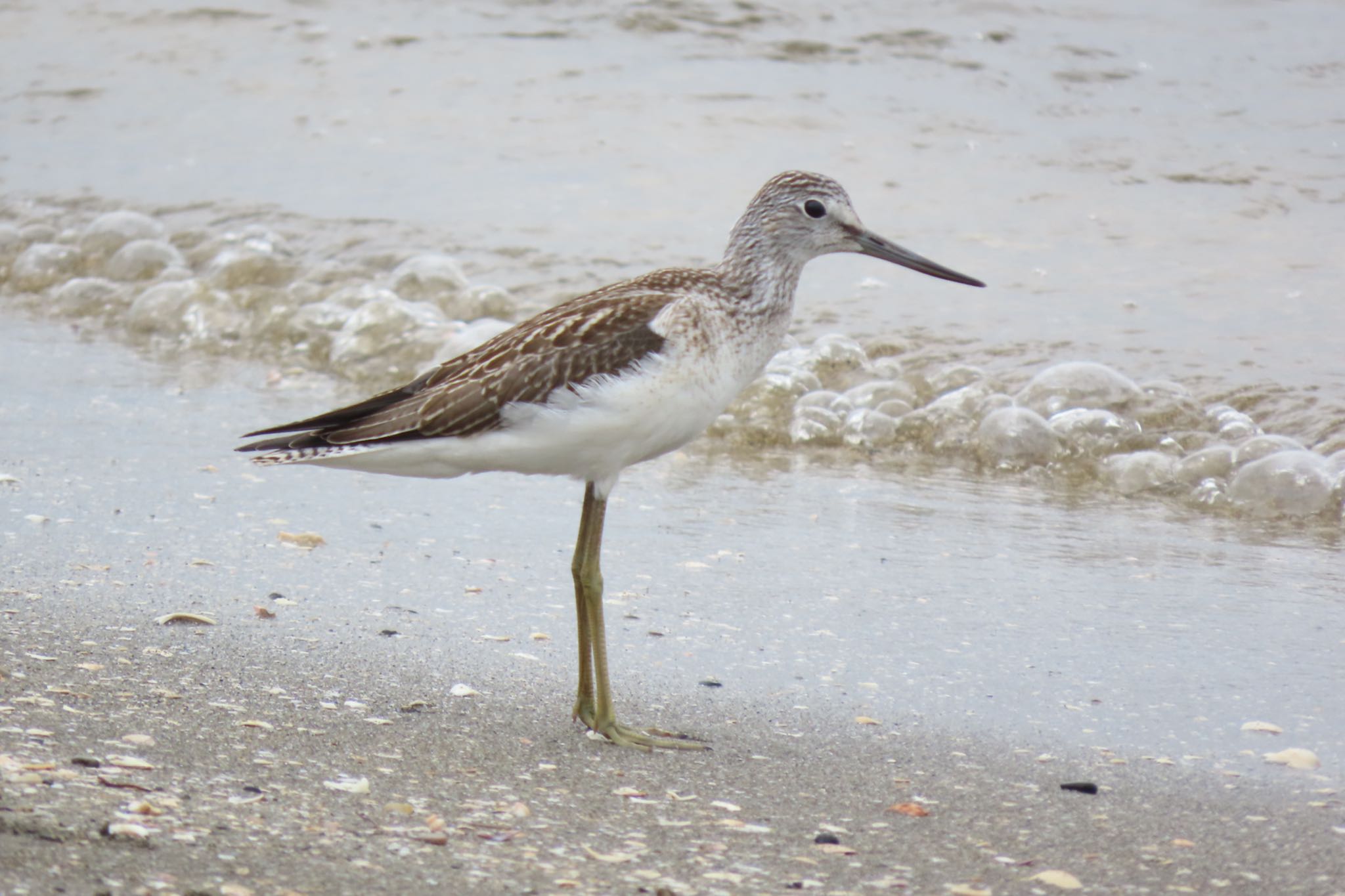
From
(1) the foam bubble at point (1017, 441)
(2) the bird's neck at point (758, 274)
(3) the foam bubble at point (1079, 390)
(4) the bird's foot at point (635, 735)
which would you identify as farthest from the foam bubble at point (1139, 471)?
(4) the bird's foot at point (635, 735)

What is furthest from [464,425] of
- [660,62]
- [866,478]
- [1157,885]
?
[660,62]

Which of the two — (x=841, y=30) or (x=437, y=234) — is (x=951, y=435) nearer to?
(x=437, y=234)

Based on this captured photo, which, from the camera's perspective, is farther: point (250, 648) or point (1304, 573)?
point (1304, 573)

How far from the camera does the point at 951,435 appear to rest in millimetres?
6785

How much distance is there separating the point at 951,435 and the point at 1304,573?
194 centimetres

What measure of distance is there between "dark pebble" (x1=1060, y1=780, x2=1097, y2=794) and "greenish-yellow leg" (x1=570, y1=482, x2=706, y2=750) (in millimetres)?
828

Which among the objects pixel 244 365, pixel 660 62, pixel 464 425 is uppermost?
pixel 660 62

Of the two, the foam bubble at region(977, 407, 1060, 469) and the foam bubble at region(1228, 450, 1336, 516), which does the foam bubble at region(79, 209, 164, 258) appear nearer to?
the foam bubble at region(977, 407, 1060, 469)

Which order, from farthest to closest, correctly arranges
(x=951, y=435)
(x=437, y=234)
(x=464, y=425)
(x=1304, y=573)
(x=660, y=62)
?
(x=660, y=62), (x=437, y=234), (x=951, y=435), (x=1304, y=573), (x=464, y=425)

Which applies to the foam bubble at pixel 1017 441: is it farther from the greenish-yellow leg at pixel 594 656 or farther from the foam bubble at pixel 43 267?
the foam bubble at pixel 43 267

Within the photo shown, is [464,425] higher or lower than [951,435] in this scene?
higher

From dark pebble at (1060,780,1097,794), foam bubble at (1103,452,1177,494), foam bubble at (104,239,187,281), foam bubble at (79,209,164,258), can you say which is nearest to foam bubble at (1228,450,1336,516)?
foam bubble at (1103,452,1177,494)

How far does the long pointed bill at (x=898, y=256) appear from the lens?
14.8 ft

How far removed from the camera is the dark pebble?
334cm
